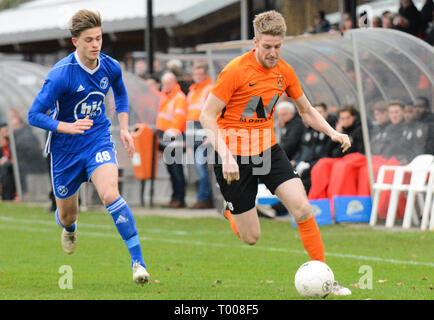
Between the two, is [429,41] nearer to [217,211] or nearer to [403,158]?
[403,158]

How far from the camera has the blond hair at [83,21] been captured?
27.0 ft

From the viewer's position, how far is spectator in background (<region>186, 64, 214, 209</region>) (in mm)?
17250

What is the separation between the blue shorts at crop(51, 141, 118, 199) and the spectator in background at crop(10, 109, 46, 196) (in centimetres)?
1253

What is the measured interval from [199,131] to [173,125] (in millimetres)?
513

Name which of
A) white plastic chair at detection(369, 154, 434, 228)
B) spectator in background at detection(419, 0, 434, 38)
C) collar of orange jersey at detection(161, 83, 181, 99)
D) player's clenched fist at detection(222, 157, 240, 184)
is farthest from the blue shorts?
spectator in background at detection(419, 0, 434, 38)

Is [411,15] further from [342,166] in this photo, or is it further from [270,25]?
[270,25]

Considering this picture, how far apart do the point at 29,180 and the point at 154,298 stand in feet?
46.6

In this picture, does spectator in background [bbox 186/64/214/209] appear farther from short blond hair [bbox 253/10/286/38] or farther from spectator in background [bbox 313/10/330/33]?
short blond hair [bbox 253/10/286/38]

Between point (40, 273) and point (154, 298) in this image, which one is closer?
point (154, 298)

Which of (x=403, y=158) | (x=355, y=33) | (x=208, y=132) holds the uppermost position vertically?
(x=355, y=33)

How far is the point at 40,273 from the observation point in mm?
9641

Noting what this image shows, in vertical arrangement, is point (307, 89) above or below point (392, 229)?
above

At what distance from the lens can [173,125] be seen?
695 inches
